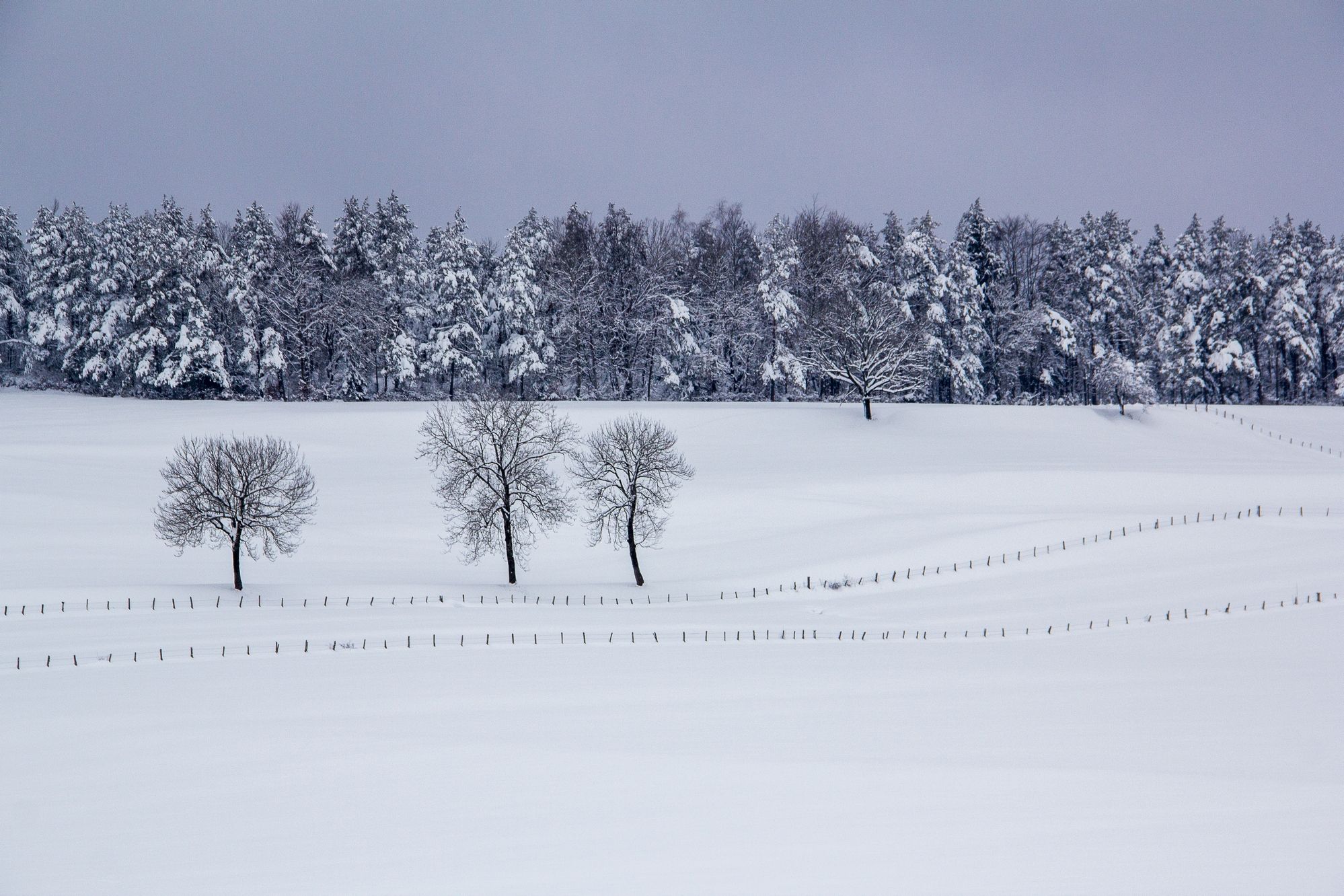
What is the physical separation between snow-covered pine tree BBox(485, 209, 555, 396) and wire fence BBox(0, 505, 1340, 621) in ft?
117

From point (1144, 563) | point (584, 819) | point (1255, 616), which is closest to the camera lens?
point (584, 819)

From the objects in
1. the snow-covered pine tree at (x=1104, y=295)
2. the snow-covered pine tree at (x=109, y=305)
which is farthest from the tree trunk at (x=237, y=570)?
the snow-covered pine tree at (x=1104, y=295)

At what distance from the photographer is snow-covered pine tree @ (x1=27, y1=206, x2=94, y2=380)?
6825 cm

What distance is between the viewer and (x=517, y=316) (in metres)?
Answer: 67.2

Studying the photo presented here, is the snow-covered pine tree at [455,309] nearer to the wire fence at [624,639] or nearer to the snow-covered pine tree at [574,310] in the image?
the snow-covered pine tree at [574,310]

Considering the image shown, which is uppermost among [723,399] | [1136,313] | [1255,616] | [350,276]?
[350,276]

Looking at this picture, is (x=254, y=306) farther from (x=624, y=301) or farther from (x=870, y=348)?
(x=870, y=348)

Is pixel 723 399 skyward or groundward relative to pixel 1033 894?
skyward

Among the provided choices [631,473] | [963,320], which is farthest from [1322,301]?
[631,473]

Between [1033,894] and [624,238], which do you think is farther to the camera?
[624,238]

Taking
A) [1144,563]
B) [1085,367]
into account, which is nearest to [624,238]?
[1085,367]

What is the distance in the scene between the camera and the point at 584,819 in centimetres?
1391

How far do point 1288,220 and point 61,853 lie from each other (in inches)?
3727

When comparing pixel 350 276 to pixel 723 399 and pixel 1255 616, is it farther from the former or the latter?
pixel 1255 616
